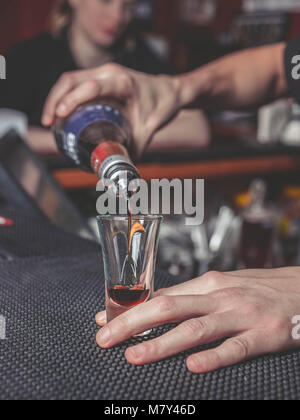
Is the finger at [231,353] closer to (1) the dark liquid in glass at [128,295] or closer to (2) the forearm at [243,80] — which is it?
(1) the dark liquid in glass at [128,295]

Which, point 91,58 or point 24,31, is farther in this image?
point 24,31

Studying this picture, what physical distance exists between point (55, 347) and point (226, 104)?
2.86 feet

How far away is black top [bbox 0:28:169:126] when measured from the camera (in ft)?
9.25

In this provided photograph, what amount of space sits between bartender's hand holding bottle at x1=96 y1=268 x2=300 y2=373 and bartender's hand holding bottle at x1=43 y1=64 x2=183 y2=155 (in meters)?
0.43

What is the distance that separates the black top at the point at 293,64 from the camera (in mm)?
1038

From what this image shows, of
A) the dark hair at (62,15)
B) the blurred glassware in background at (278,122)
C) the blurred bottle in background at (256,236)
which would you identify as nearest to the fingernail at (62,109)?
the blurred bottle in background at (256,236)

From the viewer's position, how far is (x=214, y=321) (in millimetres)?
477

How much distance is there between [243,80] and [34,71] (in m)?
1.93

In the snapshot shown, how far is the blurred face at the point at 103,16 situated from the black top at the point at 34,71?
0.22 meters

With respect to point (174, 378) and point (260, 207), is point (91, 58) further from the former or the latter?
point (174, 378)

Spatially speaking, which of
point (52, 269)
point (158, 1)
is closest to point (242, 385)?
point (52, 269)

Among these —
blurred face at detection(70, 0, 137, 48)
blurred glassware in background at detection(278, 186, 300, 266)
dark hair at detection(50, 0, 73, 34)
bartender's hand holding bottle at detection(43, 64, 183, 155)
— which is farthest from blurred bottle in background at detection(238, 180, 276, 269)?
dark hair at detection(50, 0, 73, 34)

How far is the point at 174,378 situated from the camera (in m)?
0.41
